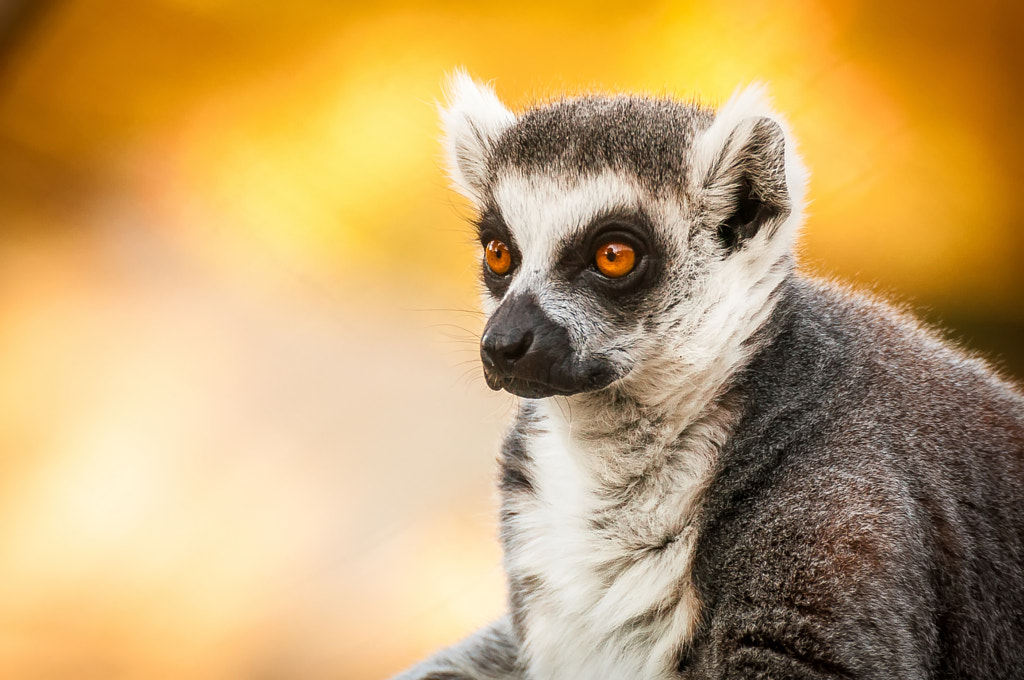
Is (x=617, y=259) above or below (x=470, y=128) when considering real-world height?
below

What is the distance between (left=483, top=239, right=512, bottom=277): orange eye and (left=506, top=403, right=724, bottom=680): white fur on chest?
15.0 inches

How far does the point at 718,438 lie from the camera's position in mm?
2057

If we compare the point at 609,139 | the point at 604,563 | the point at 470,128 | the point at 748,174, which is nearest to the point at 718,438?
the point at 604,563

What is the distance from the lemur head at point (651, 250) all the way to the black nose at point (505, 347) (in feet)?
0.08

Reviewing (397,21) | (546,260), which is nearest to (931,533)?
(546,260)

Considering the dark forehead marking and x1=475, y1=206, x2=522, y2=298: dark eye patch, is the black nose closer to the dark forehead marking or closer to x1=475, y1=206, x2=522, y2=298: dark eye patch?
x1=475, y1=206, x2=522, y2=298: dark eye patch

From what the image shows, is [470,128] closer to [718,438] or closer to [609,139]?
[609,139]

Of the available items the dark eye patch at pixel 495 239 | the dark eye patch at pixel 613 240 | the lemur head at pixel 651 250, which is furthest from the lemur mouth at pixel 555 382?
the dark eye patch at pixel 495 239

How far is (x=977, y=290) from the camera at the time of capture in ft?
13.2

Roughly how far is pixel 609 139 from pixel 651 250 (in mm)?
300

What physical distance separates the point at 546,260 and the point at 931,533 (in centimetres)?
95

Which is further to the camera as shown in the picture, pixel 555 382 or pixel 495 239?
pixel 495 239

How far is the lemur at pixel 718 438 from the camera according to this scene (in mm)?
1816

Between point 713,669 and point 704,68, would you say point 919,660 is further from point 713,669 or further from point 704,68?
point 704,68
